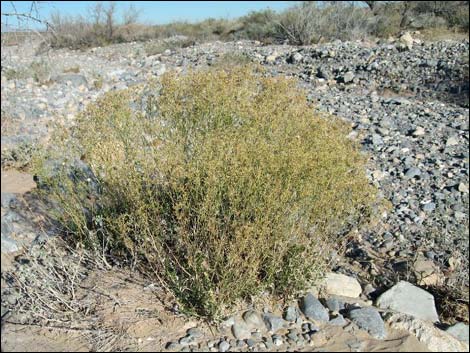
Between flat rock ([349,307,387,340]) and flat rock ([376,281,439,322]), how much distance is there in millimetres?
251

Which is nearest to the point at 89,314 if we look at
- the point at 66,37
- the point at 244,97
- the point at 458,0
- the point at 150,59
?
the point at 244,97

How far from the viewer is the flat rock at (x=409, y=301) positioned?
135 inches

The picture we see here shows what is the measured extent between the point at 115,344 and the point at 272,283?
3.42ft

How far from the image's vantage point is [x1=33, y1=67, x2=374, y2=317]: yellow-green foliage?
3.09m

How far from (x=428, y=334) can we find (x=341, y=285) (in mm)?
737

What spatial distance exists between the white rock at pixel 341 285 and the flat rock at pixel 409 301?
0.63ft

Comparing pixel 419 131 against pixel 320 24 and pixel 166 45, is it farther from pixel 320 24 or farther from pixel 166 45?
pixel 166 45

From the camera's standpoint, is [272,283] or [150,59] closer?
[272,283]

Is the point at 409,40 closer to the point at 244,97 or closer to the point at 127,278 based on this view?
the point at 244,97

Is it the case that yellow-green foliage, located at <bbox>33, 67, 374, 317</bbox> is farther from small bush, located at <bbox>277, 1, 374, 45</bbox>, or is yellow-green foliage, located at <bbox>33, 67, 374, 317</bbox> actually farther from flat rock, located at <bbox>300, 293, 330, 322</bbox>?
small bush, located at <bbox>277, 1, 374, 45</bbox>

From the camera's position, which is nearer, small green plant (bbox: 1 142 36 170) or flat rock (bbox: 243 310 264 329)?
flat rock (bbox: 243 310 264 329)

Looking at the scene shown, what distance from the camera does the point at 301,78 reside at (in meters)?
9.79

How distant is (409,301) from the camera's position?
3.52m

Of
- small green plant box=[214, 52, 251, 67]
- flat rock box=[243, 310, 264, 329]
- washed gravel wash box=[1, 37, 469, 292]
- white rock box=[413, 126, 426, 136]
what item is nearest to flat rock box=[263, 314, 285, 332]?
flat rock box=[243, 310, 264, 329]
